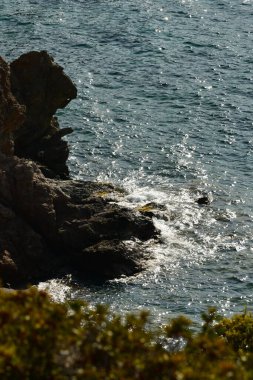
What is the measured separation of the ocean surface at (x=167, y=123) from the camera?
4212cm

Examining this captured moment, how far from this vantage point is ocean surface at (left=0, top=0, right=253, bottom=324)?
4212 centimetres

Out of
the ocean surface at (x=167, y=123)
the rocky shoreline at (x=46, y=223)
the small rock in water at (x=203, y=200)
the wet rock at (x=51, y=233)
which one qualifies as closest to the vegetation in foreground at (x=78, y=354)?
the ocean surface at (x=167, y=123)

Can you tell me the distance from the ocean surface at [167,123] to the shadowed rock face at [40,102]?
13.8 feet

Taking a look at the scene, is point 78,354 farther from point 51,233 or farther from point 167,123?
point 167,123

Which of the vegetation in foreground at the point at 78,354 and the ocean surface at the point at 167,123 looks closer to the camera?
the vegetation in foreground at the point at 78,354

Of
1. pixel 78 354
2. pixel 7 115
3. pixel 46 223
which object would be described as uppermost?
pixel 78 354

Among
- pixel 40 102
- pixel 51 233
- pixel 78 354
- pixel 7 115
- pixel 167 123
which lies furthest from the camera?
pixel 167 123

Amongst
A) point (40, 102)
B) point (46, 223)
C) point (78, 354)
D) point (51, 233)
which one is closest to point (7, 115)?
point (46, 223)

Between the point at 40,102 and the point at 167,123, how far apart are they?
55.0 feet

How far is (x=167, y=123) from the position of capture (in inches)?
2495

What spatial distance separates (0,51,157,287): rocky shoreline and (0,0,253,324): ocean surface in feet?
4.07

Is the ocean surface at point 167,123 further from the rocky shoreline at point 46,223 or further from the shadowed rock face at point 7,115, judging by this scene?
the shadowed rock face at point 7,115

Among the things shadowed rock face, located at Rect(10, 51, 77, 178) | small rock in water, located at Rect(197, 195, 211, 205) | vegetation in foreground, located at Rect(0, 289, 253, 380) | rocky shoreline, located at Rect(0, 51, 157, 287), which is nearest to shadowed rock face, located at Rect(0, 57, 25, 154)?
rocky shoreline, located at Rect(0, 51, 157, 287)

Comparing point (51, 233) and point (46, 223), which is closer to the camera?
point (46, 223)
